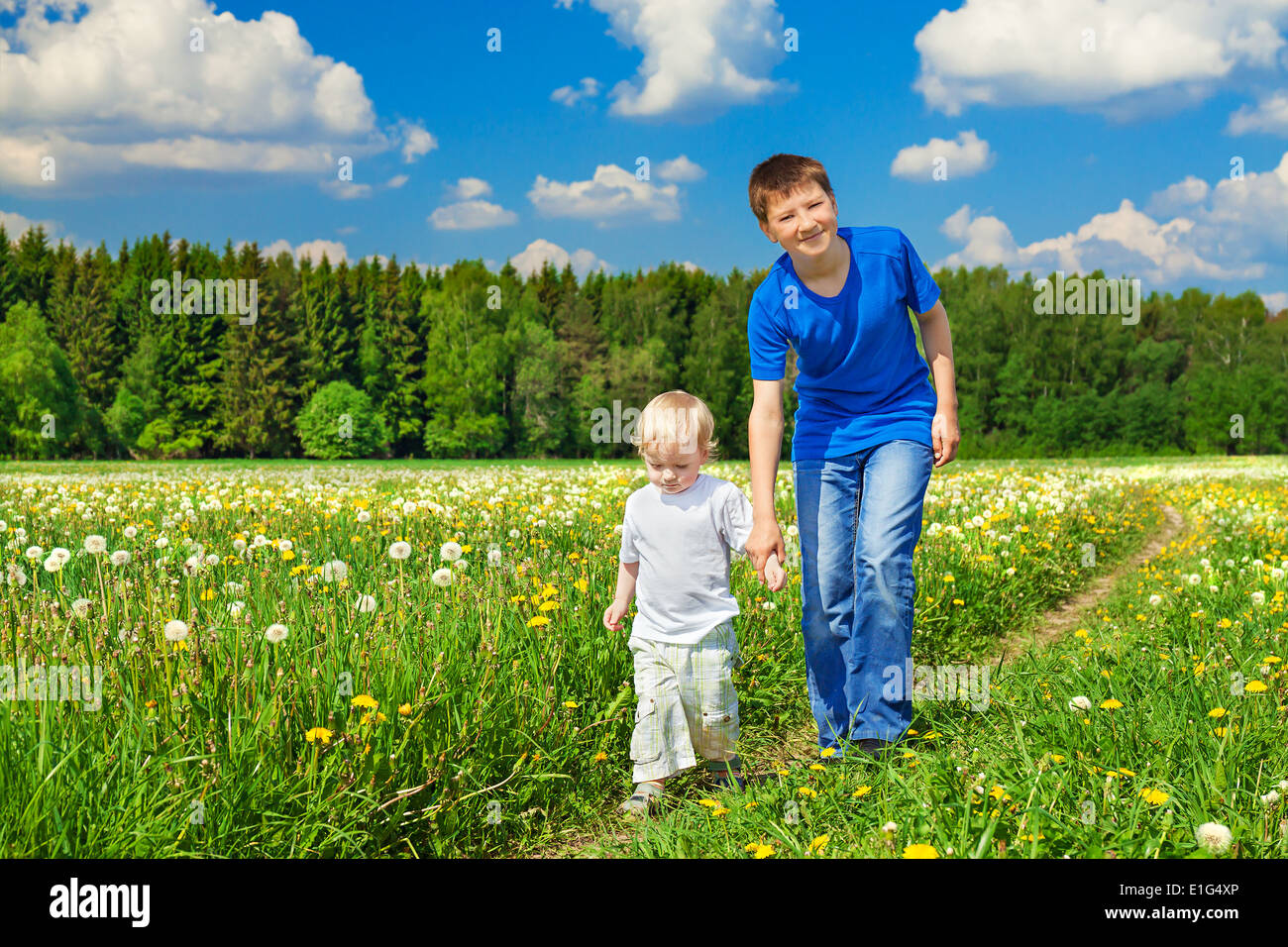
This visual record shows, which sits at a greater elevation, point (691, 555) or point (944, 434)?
point (944, 434)

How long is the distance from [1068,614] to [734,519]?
433 centimetres

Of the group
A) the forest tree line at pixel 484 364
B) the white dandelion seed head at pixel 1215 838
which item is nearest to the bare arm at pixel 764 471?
the white dandelion seed head at pixel 1215 838

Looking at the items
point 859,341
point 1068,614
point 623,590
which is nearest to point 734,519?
point 623,590

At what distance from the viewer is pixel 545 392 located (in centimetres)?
5194

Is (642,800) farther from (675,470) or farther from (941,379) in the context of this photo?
(941,379)

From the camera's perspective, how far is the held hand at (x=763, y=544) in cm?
304

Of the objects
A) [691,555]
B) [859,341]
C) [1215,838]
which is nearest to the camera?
[1215,838]

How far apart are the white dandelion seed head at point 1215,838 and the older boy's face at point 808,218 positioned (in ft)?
6.89

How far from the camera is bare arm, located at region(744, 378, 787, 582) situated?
3.05 meters

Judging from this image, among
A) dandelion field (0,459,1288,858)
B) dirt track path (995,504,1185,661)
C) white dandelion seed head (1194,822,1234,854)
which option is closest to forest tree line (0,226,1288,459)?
dirt track path (995,504,1185,661)

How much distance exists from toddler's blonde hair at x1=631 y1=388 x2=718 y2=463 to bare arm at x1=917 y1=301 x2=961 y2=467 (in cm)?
95

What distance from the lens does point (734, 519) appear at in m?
3.17
